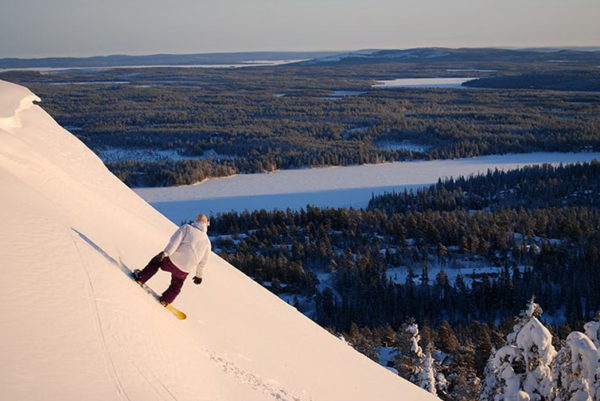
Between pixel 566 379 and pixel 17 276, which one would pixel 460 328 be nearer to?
pixel 566 379

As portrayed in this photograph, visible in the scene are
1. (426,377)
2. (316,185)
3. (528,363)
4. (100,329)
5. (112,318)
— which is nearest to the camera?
(100,329)

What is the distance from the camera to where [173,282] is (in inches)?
313

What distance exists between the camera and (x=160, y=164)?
62312mm

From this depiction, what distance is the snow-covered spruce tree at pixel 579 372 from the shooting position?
952cm

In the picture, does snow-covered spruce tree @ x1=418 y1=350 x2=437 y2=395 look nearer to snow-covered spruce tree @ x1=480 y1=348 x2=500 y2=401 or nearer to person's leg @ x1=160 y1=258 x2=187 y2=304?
snow-covered spruce tree @ x1=480 y1=348 x2=500 y2=401

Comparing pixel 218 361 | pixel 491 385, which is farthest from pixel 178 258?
pixel 491 385

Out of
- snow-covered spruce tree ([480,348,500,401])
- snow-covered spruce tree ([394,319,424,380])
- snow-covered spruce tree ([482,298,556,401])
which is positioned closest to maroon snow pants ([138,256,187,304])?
snow-covered spruce tree ([482,298,556,401])

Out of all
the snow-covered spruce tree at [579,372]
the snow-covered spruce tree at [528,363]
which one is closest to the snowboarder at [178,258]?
the snow-covered spruce tree at [528,363]

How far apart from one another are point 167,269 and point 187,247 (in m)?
0.32

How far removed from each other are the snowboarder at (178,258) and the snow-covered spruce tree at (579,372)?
199 inches

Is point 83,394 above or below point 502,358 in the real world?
above

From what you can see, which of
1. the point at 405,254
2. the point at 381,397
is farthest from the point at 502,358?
the point at 405,254

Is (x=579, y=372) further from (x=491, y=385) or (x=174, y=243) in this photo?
(x=174, y=243)

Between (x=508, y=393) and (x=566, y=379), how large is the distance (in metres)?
0.79
